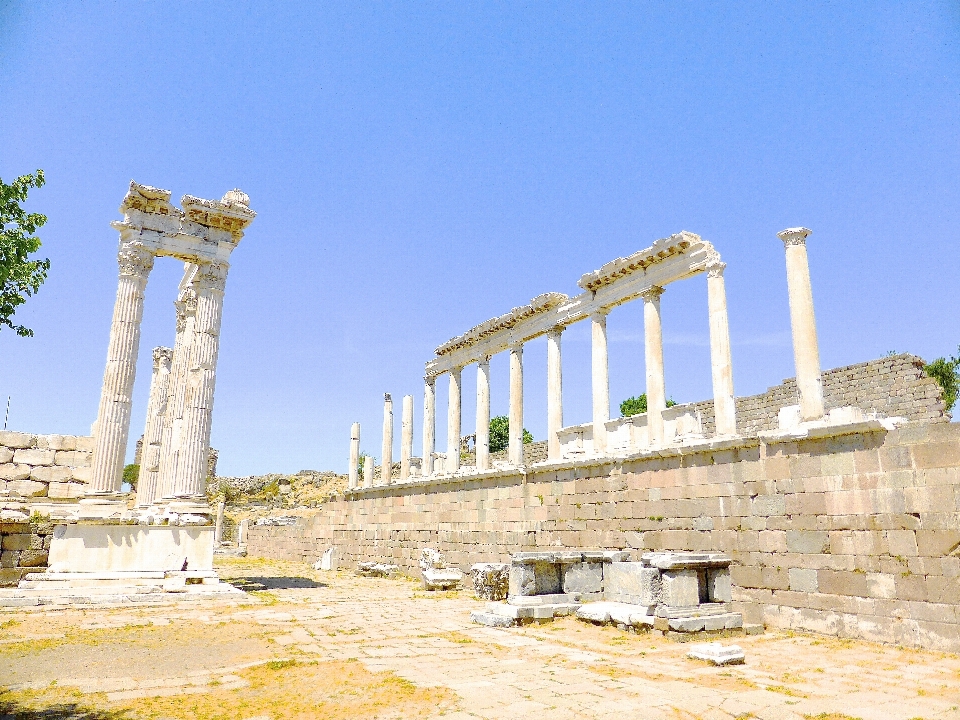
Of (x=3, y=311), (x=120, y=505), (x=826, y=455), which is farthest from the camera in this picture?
(x=120, y=505)

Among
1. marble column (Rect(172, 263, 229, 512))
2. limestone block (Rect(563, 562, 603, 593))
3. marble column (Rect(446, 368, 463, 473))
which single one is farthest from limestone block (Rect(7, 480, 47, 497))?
limestone block (Rect(563, 562, 603, 593))

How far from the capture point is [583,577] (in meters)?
11.4

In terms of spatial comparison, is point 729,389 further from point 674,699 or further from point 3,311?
point 3,311

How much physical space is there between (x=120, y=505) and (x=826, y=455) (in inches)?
549

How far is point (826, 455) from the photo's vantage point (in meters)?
10.1

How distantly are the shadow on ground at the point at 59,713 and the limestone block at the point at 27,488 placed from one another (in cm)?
1193

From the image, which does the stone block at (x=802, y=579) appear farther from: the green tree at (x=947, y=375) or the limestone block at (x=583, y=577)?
the green tree at (x=947, y=375)

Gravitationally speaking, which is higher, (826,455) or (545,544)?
(826,455)

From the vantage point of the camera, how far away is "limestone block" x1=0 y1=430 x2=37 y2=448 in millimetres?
15344

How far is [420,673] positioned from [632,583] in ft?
15.2

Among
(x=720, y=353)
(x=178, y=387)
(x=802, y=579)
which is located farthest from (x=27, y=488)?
(x=802, y=579)

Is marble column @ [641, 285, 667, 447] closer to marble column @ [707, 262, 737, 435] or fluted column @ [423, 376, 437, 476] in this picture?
marble column @ [707, 262, 737, 435]

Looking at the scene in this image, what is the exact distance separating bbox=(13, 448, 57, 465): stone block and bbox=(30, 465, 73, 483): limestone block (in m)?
0.13

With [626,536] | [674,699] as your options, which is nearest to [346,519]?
[626,536]
